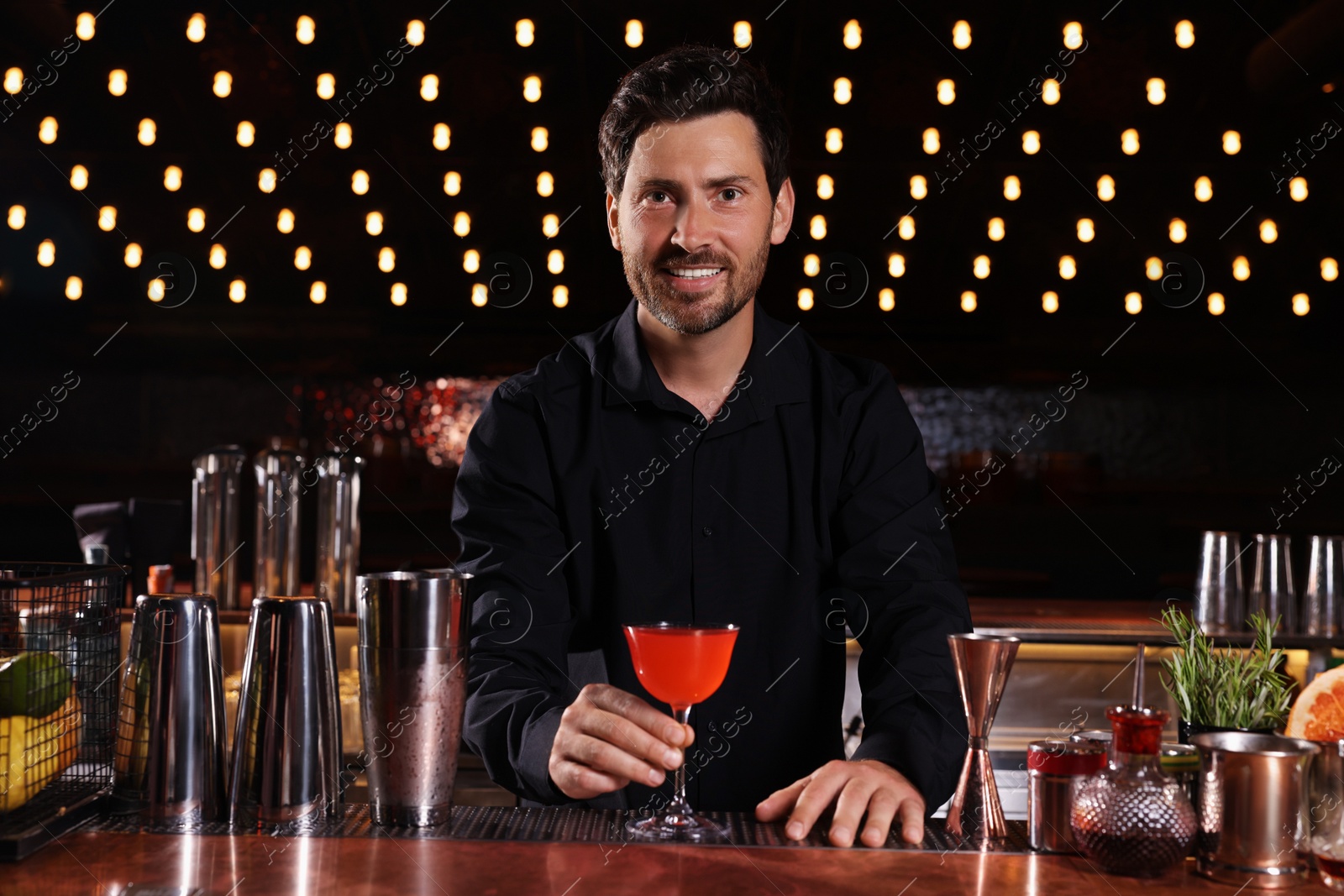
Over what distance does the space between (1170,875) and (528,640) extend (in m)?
0.96

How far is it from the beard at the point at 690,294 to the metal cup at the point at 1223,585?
222 cm

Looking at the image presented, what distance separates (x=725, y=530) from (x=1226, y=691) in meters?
0.84

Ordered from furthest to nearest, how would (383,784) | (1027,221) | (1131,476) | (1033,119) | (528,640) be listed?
1. (1131,476)
2. (1027,221)
3. (1033,119)
4. (528,640)
5. (383,784)

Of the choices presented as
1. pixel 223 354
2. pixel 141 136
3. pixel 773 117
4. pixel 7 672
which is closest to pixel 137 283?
pixel 223 354

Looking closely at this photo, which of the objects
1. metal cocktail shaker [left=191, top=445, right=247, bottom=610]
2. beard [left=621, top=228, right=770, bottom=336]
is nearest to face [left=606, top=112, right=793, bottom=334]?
beard [left=621, top=228, right=770, bottom=336]

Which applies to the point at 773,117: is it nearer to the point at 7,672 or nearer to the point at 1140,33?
the point at 7,672

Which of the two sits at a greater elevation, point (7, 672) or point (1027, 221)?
point (1027, 221)

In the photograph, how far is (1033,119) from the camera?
3781 mm

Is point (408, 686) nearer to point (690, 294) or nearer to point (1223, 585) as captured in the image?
point (690, 294)

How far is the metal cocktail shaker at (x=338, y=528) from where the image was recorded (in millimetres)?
3441

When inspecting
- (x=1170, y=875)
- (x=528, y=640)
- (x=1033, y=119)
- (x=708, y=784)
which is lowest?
(x=708, y=784)

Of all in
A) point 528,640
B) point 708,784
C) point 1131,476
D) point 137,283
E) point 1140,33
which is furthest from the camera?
point 1131,476

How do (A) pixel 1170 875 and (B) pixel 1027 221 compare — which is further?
(B) pixel 1027 221

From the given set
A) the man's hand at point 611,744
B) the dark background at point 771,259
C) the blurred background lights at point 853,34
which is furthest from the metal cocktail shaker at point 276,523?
the man's hand at point 611,744
